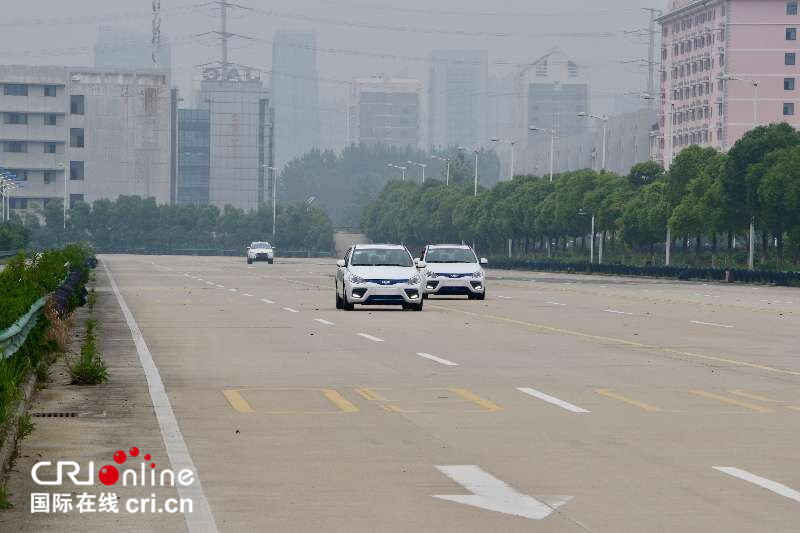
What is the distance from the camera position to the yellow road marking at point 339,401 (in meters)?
16.4

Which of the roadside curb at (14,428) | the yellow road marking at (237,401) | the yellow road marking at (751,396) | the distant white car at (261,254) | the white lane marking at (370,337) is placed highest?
the roadside curb at (14,428)

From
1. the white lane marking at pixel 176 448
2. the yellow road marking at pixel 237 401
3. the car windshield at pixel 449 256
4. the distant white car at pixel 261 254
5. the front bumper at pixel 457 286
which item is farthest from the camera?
the distant white car at pixel 261 254

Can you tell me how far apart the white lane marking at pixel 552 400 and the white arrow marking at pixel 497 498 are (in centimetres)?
464

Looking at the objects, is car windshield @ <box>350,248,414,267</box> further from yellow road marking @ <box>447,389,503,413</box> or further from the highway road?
yellow road marking @ <box>447,389,503,413</box>

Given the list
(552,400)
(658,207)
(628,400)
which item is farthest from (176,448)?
(658,207)

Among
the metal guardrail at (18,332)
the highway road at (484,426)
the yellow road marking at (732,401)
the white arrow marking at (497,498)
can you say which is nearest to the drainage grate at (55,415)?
the metal guardrail at (18,332)

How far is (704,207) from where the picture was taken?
95375 mm

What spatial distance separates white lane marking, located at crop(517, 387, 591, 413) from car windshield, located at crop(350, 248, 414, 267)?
76.0 ft

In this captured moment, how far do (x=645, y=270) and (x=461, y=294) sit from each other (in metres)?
46.6

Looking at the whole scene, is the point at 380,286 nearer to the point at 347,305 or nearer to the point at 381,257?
the point at 347,305

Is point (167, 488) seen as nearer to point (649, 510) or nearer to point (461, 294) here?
point (649, 510)

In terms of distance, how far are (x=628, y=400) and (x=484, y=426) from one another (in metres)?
2.91

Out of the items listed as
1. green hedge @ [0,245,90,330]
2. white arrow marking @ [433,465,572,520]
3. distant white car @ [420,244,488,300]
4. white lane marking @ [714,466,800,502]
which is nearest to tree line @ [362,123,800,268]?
distant white car @ [420,244,488,300]

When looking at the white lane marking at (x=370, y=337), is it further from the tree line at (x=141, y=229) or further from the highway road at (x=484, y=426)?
the tree line at (x=141, y=229)
